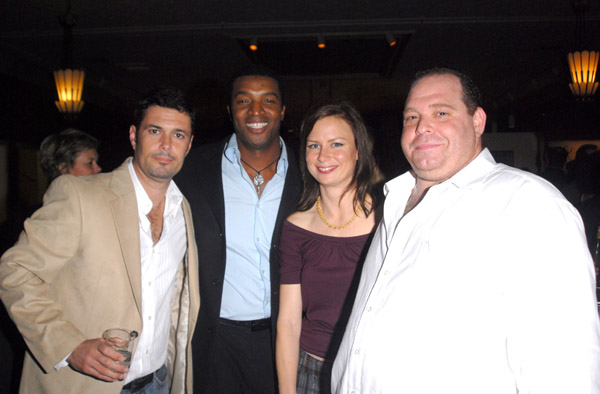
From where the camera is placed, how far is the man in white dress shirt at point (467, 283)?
99cm

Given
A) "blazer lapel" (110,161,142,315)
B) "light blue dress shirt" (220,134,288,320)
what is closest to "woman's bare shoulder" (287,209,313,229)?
"light blue dress shirt" (220,134,288,320)

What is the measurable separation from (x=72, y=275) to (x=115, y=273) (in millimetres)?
162

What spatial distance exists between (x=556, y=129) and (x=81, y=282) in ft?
33.3

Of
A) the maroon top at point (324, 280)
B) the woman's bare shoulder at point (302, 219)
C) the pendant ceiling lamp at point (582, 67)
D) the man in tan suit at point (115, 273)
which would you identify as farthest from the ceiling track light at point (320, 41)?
the maroon top at point (324, 280)

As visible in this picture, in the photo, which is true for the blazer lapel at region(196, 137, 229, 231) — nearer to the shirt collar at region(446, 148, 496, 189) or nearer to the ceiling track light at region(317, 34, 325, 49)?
the shirt collar at region(446, 148, 496, 189)

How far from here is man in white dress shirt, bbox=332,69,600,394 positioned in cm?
99

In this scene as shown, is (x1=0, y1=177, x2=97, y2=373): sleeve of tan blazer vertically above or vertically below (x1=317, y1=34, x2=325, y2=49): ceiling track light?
below

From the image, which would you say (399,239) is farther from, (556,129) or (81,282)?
(556,129)

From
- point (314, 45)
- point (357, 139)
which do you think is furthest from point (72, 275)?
→ point (314, 45)

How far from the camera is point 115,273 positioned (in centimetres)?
173

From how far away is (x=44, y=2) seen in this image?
4961 mm

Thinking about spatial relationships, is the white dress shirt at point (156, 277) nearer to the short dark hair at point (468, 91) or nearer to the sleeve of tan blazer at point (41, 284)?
the sleeve of tan blazer at point (41, 284)

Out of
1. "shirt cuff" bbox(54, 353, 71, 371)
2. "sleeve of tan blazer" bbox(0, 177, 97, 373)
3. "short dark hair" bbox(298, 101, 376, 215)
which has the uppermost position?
"short dark hair" bbox(298, 101, 376, 215)

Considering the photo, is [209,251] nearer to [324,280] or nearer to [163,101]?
[324,280]
